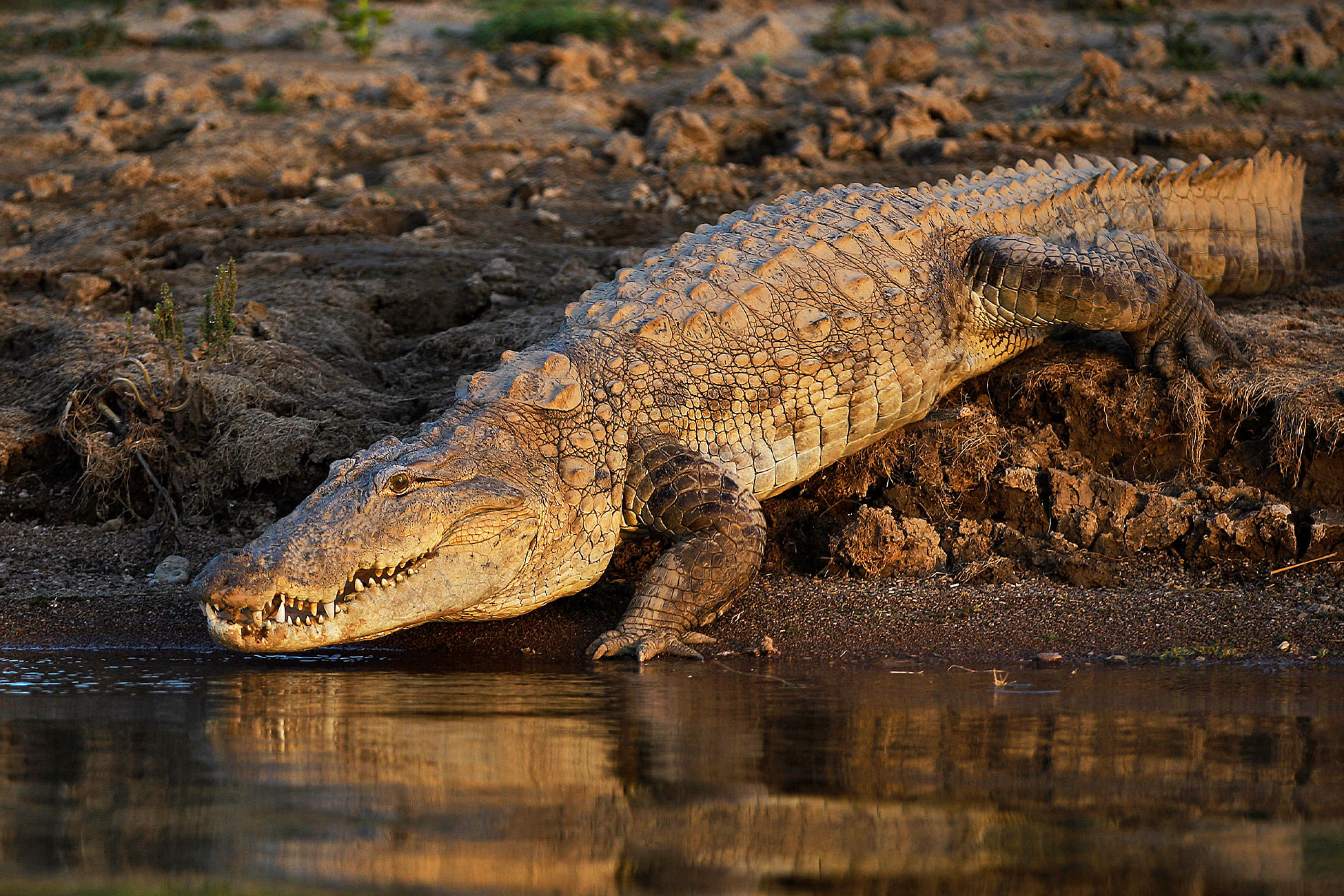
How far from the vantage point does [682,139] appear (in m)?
9.44

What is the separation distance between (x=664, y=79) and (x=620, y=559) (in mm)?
Answer: 6553

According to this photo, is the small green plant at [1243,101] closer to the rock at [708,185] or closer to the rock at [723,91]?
the rock at [723,91]

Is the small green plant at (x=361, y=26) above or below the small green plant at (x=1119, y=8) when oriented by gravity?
below

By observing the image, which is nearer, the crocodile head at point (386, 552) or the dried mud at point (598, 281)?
the crocodile head at point (386, 552)

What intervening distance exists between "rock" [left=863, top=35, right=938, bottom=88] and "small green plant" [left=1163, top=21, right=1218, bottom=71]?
2.15 m

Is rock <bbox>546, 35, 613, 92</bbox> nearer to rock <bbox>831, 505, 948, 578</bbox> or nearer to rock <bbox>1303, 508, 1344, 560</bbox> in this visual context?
rock <bbox>831, 505, 948, 578</bbox>

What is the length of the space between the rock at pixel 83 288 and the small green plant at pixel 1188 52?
860 cm

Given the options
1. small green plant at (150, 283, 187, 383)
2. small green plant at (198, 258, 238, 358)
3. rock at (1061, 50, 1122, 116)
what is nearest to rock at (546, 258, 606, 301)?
small green plant at (198, 258, 238, 358)

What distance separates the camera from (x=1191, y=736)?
→ 3.53m

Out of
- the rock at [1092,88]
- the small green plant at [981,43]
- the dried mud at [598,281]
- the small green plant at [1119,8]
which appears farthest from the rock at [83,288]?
the small green plant at [1119,8]

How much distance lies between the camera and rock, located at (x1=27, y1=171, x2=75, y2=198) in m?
8.95

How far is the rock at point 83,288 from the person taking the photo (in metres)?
7.48

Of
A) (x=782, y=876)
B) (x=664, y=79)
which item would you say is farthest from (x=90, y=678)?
(x=664, y=79)

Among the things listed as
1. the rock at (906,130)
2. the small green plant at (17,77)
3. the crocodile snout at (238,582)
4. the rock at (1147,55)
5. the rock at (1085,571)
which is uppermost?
the rock at (1147,55)
